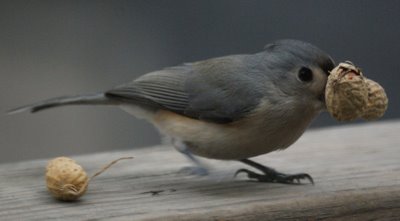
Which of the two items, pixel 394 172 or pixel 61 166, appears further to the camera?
pixel 394 172

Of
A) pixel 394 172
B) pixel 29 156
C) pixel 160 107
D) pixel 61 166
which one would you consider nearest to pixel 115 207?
pixel 61 166

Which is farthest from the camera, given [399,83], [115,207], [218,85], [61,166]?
[399,83]

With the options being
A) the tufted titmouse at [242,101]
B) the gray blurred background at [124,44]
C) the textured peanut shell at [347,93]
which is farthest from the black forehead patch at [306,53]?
the gray blurred background at [124,44]

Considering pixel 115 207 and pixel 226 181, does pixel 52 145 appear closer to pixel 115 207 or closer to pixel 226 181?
pixel 226 181

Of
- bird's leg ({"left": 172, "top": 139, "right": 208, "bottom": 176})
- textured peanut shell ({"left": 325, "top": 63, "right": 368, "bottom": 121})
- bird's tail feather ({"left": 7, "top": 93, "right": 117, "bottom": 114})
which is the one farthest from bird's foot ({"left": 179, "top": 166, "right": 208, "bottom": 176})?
textured peanut shell ({"left": 325, "top": 63, "right": 368, "bottom": 121})

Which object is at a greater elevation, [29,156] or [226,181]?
[226,181]

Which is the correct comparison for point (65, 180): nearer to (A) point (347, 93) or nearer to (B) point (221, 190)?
(B) point (221, 190)

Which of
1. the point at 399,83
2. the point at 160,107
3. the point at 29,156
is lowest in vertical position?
the point at 29,156

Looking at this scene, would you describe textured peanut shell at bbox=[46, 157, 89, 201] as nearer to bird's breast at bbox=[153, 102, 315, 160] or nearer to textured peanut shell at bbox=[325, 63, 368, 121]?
bird's breast at bbox=[153, 102, 315, 160]
